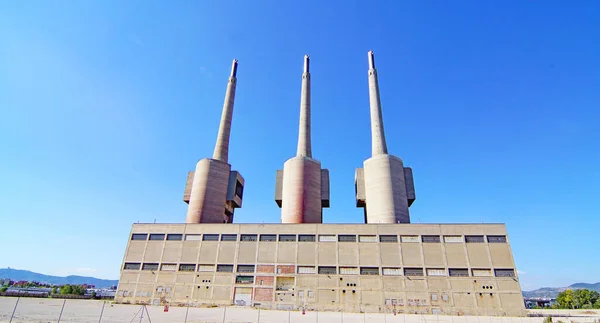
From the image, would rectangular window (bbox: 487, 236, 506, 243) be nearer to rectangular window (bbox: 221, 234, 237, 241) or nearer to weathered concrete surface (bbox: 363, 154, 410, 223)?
weathered concrete surface (bbox: 363, 154, 410, 223)

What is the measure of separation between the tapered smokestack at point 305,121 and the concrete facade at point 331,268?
714 inches

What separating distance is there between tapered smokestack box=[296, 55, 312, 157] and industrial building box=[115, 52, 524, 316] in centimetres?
1487

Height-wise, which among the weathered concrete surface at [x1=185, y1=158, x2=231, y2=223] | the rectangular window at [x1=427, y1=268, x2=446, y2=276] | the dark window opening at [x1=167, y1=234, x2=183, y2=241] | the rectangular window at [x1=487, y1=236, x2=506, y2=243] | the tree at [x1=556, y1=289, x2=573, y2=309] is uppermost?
the weathered concrete surface at [x1=185, y1=158, x2=231, y2=223]

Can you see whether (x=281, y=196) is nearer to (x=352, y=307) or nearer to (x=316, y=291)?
(x=316, y=291)

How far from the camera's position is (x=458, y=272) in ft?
133

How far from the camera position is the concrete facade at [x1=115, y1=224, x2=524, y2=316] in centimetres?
3928

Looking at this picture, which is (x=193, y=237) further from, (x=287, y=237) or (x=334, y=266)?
(x=334, y=266)

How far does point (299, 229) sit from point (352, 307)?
1285 cm

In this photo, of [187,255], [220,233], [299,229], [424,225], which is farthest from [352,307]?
[187,255]

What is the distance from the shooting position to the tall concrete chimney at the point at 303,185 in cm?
5284

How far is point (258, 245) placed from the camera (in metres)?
44.9

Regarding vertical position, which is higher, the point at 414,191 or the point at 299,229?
the point at 414,191

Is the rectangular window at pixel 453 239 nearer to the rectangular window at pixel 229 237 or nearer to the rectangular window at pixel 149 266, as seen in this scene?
the rectangular window at pixel 229 237

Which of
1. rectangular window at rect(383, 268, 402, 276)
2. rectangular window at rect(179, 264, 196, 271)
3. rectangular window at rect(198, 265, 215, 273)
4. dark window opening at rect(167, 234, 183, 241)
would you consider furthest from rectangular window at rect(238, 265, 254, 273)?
rectangular window at rect(383, 268, 402, 276)
